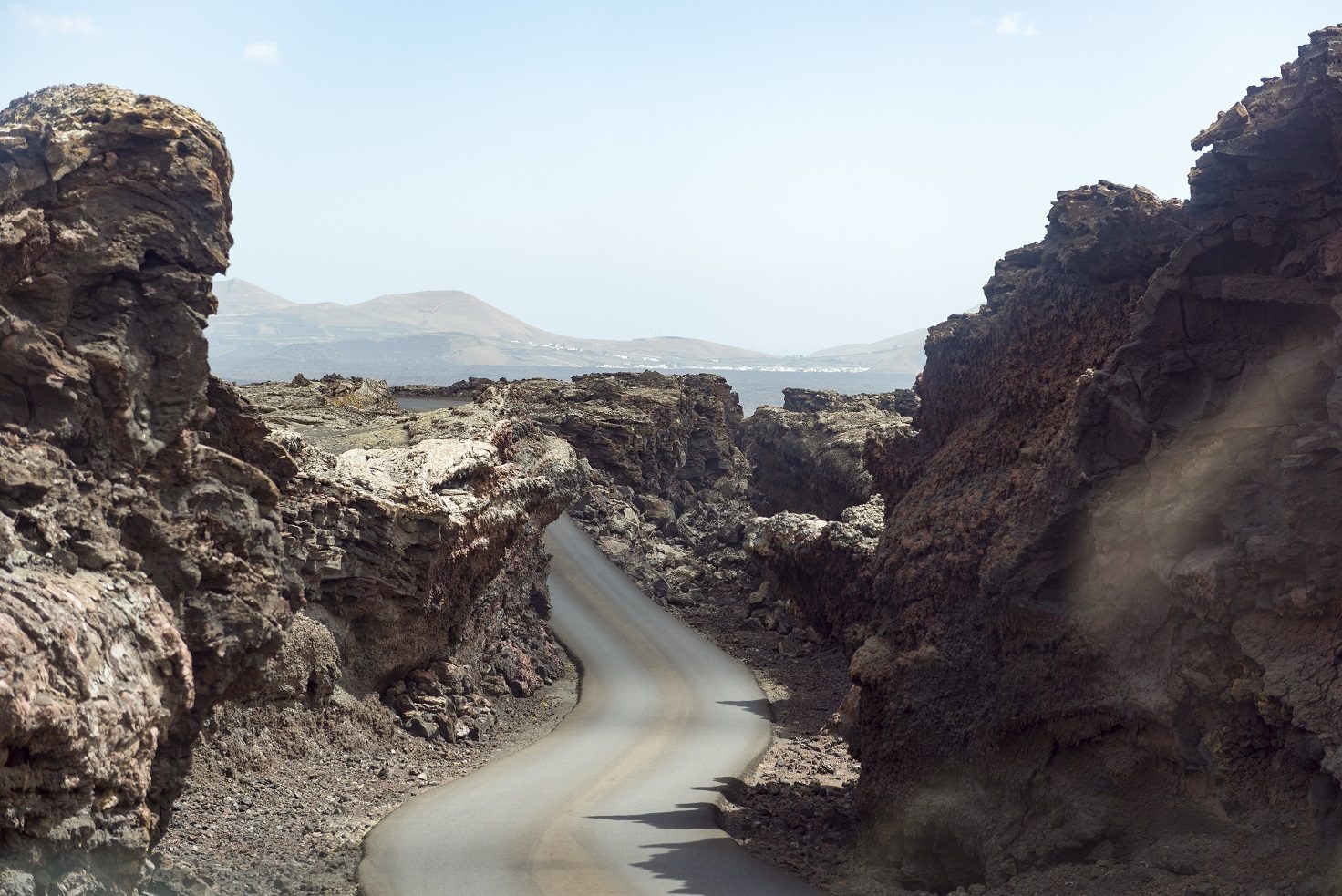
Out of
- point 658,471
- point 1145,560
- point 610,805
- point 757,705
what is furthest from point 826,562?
point 658,471

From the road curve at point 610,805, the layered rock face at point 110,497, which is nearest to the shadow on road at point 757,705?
the road curve at point 610,805

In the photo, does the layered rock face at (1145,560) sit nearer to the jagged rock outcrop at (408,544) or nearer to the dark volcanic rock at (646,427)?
the jagged rock outcrop at (408,544)

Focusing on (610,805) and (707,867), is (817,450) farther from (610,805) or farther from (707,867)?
(707,867)

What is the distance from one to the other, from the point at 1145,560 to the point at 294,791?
14372 mm

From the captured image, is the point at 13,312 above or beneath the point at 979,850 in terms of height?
above

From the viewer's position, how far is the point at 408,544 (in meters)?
25.6

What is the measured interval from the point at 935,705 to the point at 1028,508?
3220 millimetres

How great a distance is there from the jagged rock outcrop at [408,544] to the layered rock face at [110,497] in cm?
962

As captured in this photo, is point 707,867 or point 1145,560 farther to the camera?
point 707,867

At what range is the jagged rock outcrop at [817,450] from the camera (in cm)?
5525

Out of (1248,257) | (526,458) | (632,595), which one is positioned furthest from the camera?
(632,595)

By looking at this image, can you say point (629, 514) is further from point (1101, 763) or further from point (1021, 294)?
point (1101, 763)

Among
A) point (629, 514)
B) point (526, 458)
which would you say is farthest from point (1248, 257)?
point (629, 514)

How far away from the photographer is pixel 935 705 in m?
18.4
